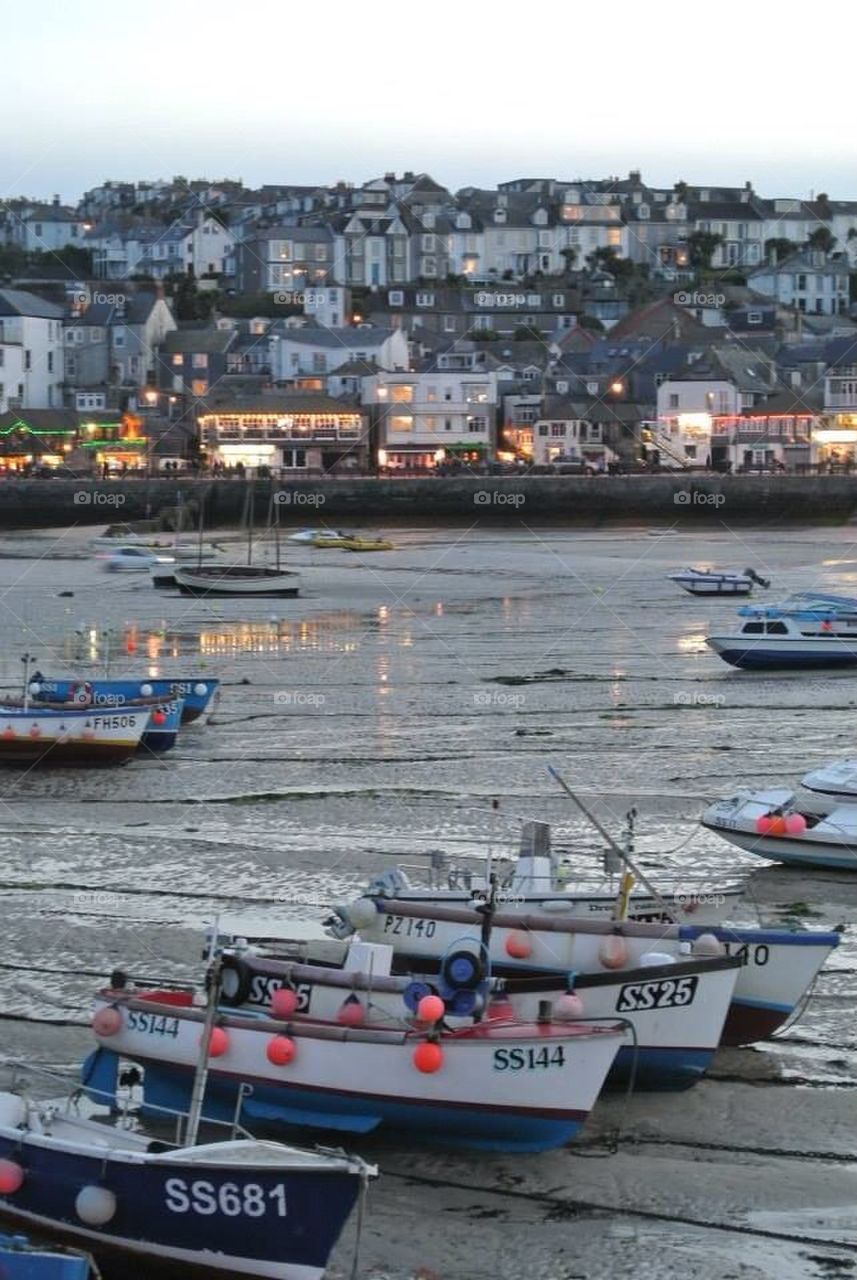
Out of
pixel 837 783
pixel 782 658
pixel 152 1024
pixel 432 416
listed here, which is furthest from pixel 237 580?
pixel 432 416

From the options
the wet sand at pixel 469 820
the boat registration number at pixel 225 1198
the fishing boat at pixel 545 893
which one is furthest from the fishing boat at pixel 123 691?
the boat registration number at pixel 225 1198

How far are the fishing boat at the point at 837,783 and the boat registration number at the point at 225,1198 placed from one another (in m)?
9.50

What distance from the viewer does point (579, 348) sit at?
3679 inches

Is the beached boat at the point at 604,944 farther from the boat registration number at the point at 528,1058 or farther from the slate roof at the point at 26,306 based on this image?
the slate roof at the point at 26,306

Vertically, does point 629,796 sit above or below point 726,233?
below

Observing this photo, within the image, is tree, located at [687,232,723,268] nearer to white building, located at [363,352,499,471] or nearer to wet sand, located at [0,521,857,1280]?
white building, located at [363,352,499,471]

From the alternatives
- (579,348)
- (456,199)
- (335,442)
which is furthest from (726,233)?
(335,442)

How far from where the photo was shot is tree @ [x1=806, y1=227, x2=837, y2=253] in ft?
417

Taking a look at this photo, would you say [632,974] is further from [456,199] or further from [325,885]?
[456,199]

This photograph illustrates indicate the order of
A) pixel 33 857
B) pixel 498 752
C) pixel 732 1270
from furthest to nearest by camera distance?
pixel 498 752
pixel 33 857
pixel 732 1270

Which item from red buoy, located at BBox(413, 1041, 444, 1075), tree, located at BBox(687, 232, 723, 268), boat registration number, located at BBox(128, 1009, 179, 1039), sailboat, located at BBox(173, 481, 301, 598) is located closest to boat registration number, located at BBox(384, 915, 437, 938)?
red buoy, located at BBox(413, 1041, 444, 1075)

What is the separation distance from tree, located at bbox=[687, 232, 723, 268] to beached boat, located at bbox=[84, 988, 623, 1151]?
121 metres

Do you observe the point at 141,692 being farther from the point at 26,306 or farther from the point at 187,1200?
the point at 26,306

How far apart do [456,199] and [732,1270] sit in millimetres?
126532
